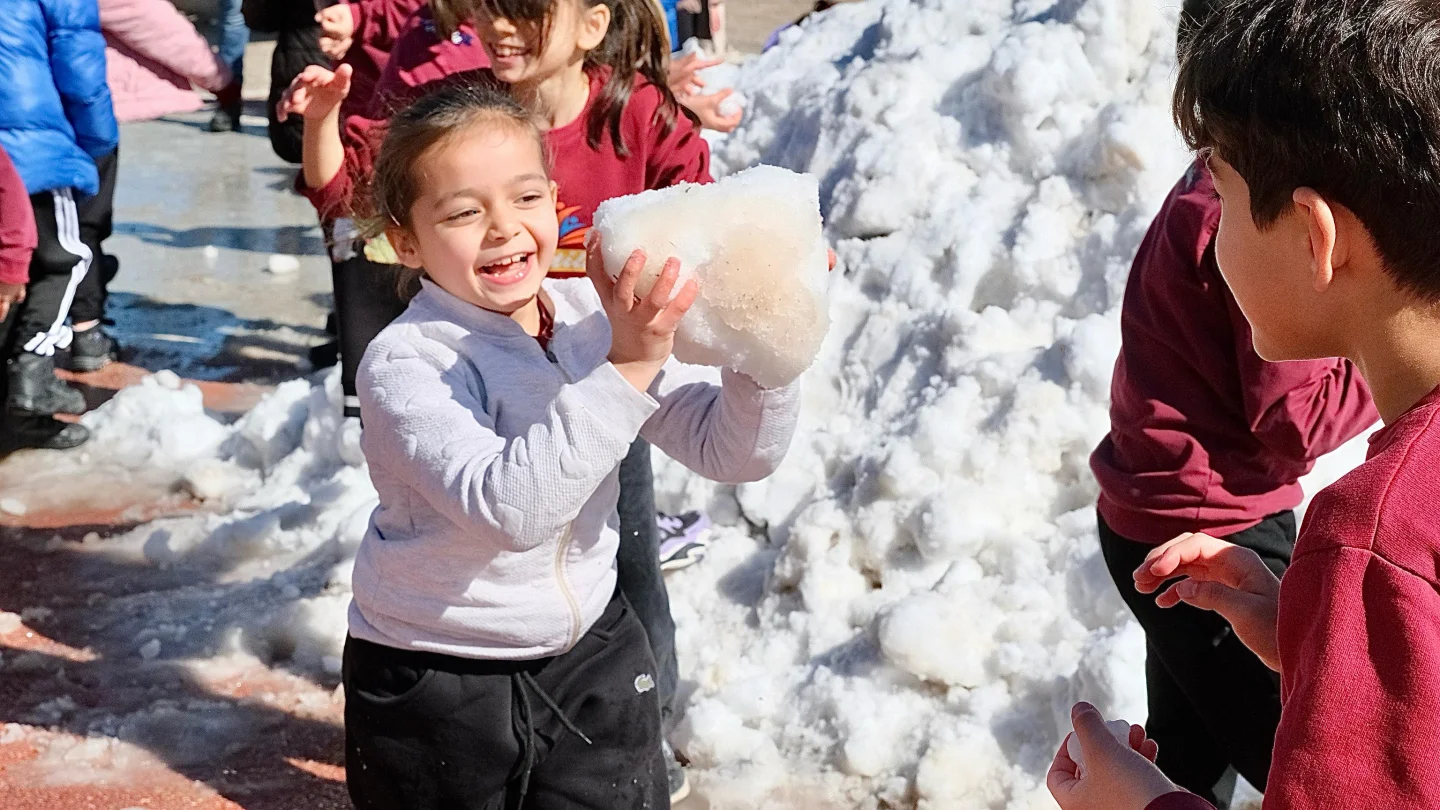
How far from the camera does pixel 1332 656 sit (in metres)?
1.22

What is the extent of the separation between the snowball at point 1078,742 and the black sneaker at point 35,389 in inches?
191

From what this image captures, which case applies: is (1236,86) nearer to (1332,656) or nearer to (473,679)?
(1332,656)

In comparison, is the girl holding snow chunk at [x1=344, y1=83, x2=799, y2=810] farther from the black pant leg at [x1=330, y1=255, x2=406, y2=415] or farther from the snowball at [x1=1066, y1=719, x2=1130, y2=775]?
the black pant leg at [x1=330, y1=255, x2=406, y2=415]

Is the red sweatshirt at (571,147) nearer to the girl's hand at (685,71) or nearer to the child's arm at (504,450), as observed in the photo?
the girl's hand at (685,71)

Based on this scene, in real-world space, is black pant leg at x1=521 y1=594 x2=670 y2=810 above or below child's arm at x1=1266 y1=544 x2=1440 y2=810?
below

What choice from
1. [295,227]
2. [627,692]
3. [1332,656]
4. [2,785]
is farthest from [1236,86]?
[295,227]

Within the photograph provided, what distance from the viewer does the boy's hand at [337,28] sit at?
13.1 feet

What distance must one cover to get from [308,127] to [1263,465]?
7.32 feet

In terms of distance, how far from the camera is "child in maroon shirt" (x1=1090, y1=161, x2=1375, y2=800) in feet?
7.70

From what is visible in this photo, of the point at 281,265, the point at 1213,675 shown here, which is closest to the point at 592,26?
the point at 1213,675

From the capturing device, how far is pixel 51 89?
535 centimetres

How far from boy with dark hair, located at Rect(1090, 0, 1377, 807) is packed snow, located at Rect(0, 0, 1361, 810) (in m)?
0.65

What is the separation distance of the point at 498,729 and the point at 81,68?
415 centimetres

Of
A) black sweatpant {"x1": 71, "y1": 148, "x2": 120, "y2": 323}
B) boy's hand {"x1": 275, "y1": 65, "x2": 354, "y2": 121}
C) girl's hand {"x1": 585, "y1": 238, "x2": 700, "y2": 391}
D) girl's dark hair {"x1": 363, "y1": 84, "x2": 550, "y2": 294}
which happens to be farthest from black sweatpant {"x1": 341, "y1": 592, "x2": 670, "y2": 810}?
black sweatpant {"x1": 71, "y1": 148, "x2": 120, "y2": 323}
